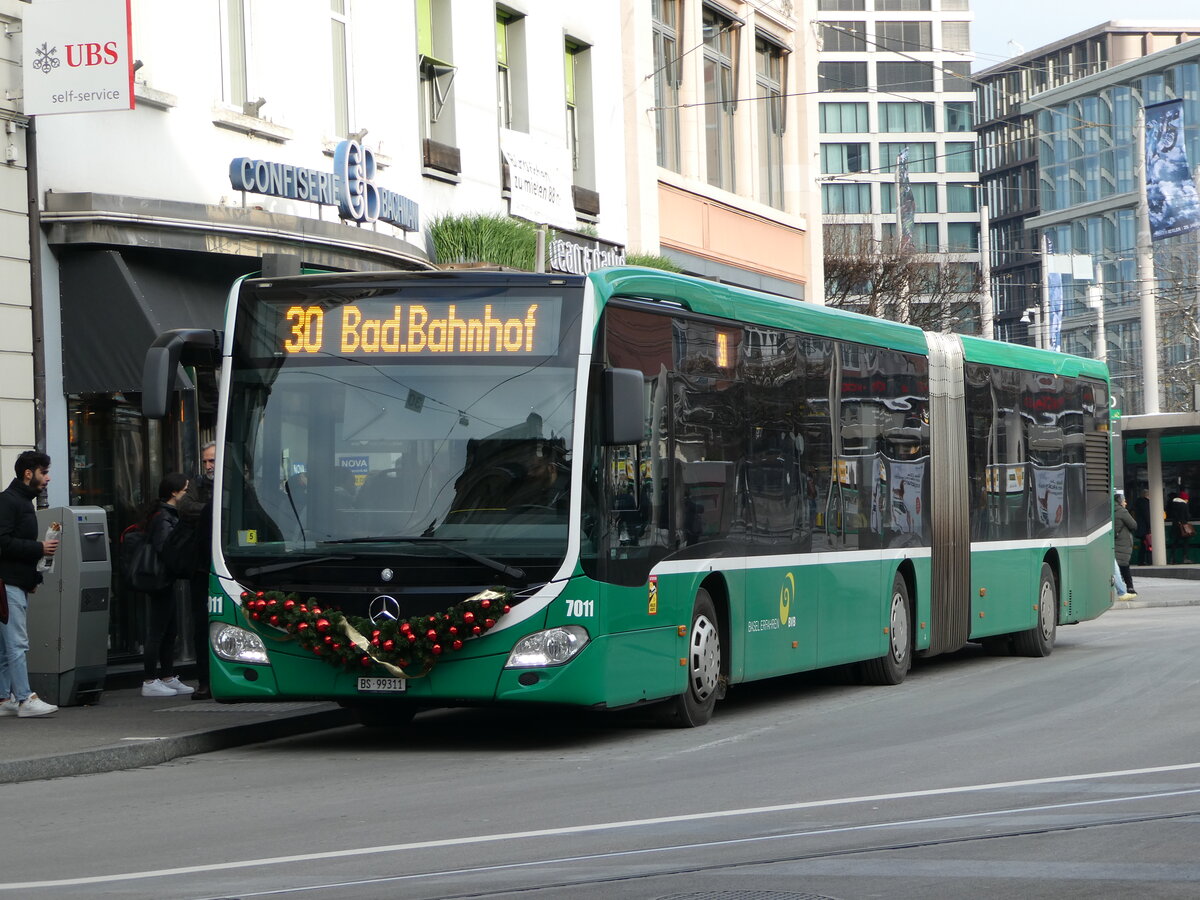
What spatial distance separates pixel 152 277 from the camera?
16.7 metres

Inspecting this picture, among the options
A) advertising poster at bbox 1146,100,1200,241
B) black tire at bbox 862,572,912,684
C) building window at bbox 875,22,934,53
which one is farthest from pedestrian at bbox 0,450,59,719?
building window at bbox 875,22,934,53

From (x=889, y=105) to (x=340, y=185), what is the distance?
333ft

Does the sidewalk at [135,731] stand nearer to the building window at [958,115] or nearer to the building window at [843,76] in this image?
the building window at [843,76]

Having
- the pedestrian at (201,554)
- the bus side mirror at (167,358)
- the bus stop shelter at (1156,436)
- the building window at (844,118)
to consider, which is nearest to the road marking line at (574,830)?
the bus side mirror at (167,358)

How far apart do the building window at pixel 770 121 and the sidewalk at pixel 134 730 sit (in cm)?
1997

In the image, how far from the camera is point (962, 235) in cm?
12512

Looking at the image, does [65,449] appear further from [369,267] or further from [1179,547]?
[1179,547]

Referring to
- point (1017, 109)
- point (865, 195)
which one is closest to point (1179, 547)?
point (865, 195)

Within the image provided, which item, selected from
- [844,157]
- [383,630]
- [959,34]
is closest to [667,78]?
[383,630]

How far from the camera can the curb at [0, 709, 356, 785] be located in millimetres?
11266

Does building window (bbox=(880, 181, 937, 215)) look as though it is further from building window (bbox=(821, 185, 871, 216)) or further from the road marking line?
the road marking line

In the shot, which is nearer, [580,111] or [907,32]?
[580,111]

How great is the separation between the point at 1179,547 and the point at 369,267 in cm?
2896

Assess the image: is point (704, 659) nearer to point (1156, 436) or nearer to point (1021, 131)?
point (1156, 436)
